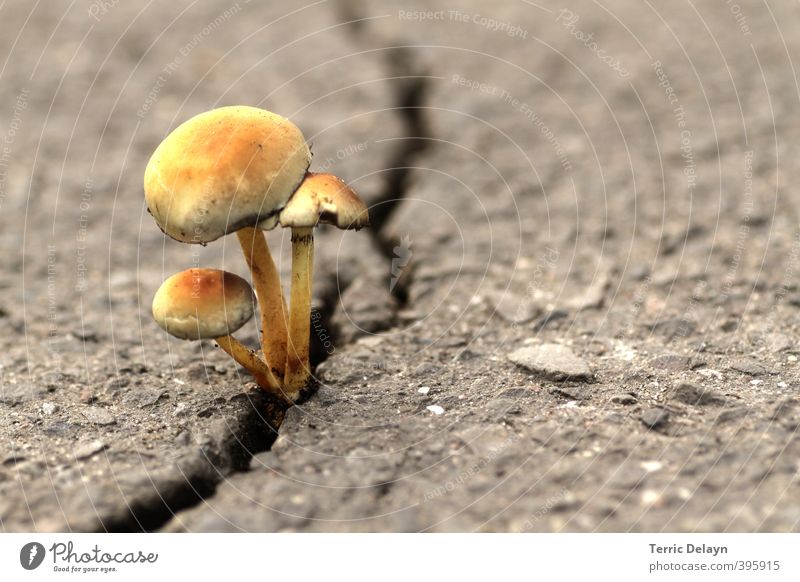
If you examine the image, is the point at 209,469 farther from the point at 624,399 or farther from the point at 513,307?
the point at 513,307

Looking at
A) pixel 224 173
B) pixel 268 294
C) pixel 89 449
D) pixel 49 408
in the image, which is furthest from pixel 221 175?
pixel 49 408

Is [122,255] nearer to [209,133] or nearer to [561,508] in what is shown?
[209,133]

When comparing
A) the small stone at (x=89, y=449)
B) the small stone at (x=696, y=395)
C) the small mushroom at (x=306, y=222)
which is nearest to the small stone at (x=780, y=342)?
the small stone at (x=696, y=395)

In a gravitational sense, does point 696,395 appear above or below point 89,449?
above

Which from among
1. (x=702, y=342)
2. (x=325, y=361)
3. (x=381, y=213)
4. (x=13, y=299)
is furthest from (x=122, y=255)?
(x=702, y=342)

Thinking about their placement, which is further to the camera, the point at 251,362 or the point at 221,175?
the point at 251,362

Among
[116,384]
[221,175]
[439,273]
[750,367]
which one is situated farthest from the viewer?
[439,273]

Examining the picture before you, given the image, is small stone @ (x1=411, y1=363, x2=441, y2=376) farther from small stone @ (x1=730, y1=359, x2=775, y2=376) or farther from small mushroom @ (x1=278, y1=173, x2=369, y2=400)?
small stone @ (x1=730, y1=359, x2=775, y2=376)

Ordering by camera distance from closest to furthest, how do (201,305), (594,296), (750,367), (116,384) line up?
(201,305), (750,367), (116,384), (594,296)
